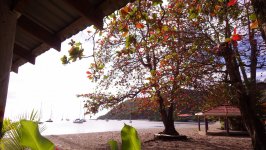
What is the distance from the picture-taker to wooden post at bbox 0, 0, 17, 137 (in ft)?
A: 11.4

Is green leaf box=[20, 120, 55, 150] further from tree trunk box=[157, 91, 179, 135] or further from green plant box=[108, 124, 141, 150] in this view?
tree trunk box=[157, 91, 179, 135]

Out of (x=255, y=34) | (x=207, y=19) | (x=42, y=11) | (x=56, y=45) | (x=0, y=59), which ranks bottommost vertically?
(x=0, y=59)

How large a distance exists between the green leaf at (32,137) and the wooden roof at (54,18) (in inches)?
71.7

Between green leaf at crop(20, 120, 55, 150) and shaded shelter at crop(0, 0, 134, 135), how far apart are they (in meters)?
1.40

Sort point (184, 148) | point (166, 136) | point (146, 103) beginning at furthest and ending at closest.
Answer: point (166, 136) → point (146, 103) → point (184, 148)

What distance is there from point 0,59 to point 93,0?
1346 mm

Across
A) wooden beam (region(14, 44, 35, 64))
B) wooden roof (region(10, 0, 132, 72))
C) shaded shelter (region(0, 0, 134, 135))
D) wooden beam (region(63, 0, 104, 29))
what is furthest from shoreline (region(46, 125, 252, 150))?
wooden beam (region(63, 0, 104, 29))

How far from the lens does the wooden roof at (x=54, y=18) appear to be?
3633 mm

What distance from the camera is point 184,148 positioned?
19.3 meters

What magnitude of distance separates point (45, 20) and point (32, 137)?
2489mm

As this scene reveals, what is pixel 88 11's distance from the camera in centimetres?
364

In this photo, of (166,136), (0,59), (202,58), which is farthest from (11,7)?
(166,136)

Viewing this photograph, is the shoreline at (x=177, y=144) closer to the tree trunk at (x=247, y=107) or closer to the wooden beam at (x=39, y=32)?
the tree trunk at (x=247, y=107)

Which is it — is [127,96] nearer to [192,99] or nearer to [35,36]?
[192,99]
